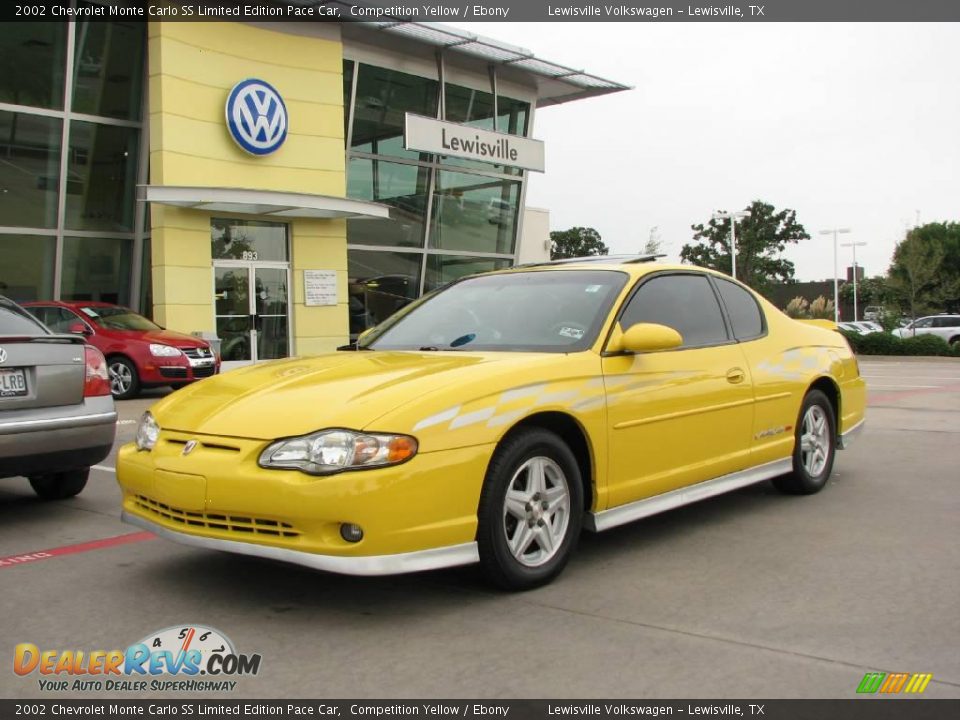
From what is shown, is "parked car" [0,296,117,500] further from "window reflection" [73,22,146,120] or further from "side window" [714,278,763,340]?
"window reflection" [73,22,146,120]

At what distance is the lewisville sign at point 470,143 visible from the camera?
2211cm

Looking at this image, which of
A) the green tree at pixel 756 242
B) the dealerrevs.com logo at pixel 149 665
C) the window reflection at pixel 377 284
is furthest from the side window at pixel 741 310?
the green tree at pixel 756 242

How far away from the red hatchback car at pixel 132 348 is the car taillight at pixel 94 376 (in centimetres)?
844

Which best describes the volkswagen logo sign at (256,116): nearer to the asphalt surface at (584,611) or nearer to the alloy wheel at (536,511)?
the asphalt surface at (584,611)

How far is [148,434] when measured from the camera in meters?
4.46

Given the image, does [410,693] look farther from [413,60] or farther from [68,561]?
[413,60]

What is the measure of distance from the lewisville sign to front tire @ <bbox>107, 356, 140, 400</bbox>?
9.58 meters

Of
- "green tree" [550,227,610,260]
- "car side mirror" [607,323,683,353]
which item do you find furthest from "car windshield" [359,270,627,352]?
"green tree" [550,227,610,260]

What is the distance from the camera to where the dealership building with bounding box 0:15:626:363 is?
18625 millimetres

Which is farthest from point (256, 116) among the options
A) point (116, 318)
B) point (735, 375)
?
point (735, 375)

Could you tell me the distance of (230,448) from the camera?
3.94 m

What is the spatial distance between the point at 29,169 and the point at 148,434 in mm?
16821

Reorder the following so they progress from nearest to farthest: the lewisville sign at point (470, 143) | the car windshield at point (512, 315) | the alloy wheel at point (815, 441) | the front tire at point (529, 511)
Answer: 1. the front tire at point (529, 511)
2. the car windshield at point (512, 315)
3. the alloy wheel at point (815, 441)
4. the lewisville sign at point (470, 143)
